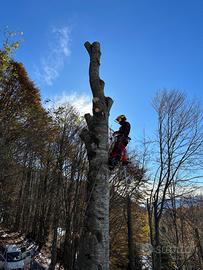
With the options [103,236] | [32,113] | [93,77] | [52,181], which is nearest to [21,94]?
[32,113]

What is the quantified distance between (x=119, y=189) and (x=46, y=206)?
21.8ft

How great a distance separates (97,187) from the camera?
4.23 metres

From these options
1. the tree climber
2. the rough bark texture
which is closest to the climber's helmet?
the tree climber

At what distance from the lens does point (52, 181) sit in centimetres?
1761

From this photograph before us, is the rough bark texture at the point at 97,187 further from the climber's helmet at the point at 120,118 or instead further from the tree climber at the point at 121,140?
the climber's helmet at the point at 120,118

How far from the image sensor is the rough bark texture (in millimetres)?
3844

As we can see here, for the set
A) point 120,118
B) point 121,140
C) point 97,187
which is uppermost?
point 120,118

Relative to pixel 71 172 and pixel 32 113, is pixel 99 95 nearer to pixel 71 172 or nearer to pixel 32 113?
pixel 71 172

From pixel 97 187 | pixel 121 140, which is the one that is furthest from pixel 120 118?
pixel 97 187

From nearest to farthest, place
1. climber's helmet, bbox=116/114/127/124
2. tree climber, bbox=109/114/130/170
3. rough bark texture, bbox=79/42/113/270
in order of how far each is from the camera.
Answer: rough bark texture, bbox=79/42/113/270 < tree climber, bbox=109/114/130/170 < climber's helmet, bbox=116/114/127/124

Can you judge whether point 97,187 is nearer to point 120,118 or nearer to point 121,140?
point 121,140

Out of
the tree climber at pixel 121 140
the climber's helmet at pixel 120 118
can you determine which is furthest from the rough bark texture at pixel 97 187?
the climber's helmet at pixel 120 118

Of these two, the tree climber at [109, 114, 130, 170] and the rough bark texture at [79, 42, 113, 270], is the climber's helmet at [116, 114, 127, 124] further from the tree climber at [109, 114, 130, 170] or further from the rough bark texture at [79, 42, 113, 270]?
the rough bark texture at [79, 42, 113, 270]

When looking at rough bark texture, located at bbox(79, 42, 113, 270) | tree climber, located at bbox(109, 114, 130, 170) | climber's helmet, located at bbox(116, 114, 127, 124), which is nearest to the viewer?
rough bark texture, located at bbox(79, 42, 113, 270)
